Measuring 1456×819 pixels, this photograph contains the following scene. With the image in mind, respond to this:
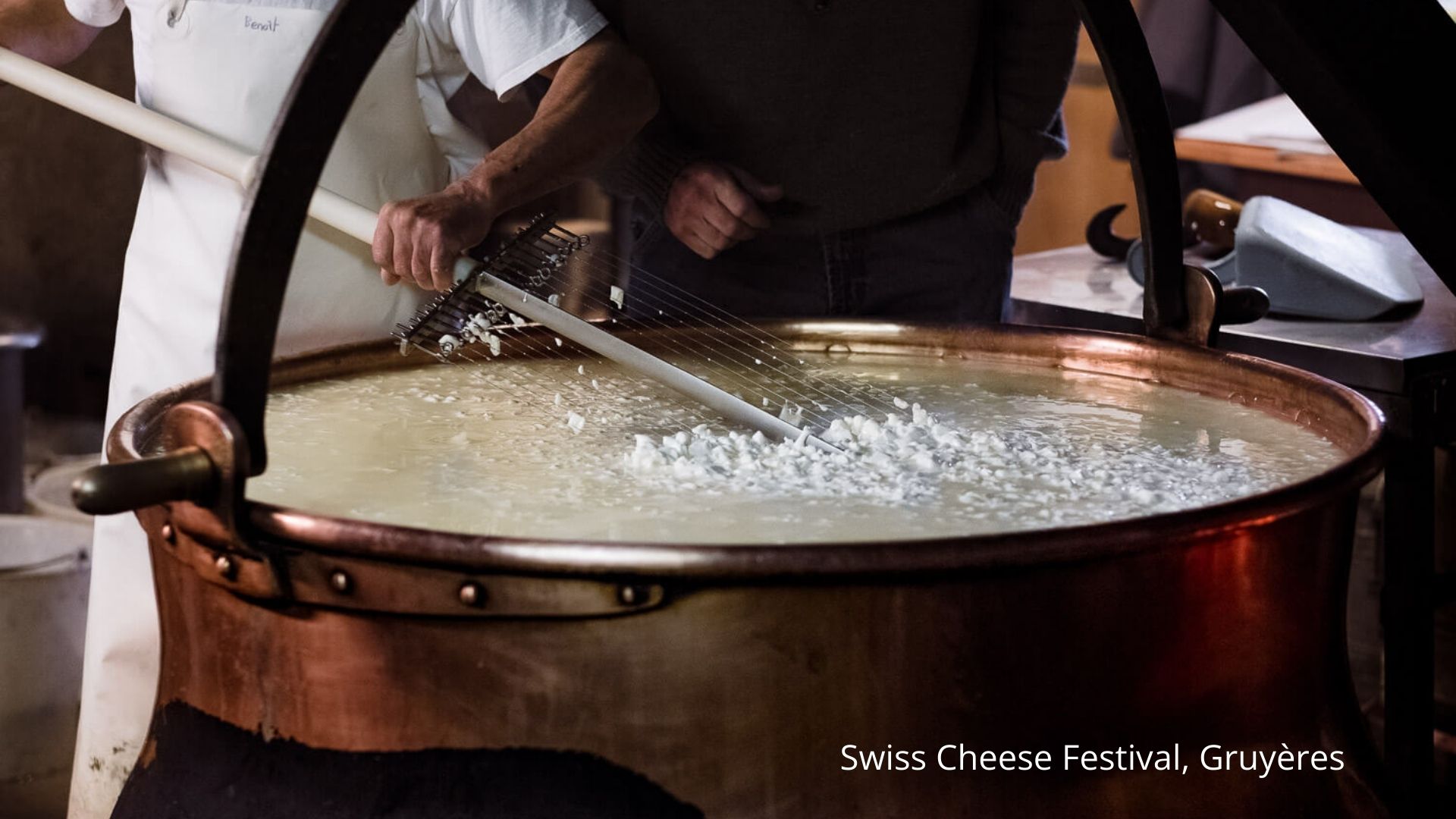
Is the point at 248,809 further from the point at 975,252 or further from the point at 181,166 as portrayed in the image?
the point at 975,252

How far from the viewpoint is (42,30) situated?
183cm

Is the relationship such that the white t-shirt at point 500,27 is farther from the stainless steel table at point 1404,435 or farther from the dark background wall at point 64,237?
the dark background wall at point 64,237

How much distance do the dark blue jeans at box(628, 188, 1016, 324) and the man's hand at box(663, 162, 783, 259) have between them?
6.4 inches

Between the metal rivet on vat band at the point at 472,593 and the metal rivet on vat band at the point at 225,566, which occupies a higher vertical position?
the metal rivet on vat band at the point at 472,593

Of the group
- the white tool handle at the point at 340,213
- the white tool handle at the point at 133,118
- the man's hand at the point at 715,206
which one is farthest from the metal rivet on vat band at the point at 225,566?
the man's hand at the point at 715,206

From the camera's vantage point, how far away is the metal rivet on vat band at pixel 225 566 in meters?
0.93

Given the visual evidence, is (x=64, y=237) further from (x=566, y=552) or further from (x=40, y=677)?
(x=566, y=552)

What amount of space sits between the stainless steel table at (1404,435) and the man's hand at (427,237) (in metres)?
1.13

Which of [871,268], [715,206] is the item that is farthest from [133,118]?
[871,268]

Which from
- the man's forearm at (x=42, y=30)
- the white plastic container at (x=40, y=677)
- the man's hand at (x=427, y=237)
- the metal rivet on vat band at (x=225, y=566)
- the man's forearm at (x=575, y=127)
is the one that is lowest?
the white plastic container at (x=40, y=677)

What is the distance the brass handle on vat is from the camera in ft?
2.69

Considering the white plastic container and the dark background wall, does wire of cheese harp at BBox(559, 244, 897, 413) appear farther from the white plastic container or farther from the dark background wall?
the dark background wall

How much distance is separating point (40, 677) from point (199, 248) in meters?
0.88

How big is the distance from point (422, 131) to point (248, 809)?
1055mm
